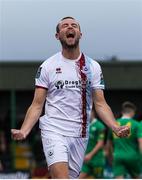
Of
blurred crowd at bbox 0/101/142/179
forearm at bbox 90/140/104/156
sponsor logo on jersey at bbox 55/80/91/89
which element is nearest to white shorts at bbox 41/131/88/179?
sponsor logo on jersey at bbox 55/80/91/89

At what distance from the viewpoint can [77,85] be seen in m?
8.34

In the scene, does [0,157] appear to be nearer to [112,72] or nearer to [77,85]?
[112,72]

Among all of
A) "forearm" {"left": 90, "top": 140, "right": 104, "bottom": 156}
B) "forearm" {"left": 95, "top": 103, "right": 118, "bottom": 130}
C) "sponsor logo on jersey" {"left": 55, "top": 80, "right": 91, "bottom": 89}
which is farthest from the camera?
"forearm" {"left": 90, "top": 140, "right": 104, "bottom": 156}

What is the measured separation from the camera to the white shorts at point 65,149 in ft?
27.0

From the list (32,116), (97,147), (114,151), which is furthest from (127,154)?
(32,116)

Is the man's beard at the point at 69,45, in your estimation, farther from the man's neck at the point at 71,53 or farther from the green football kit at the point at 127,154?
the green football kit at the point at 127,154

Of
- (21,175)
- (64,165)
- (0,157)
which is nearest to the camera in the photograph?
(64,165)

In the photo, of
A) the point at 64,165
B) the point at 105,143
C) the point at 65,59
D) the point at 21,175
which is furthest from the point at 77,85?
the point at 21,175

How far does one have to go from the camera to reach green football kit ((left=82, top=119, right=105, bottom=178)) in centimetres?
1506

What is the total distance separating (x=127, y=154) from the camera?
1344 cm

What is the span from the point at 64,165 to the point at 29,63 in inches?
726

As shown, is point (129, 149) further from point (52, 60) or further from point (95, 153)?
point (52, 60)

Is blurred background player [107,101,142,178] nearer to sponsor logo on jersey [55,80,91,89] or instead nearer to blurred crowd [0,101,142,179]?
blurred crowd [0,101,142,179]

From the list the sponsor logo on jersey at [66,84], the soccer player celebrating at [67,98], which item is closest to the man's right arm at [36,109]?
the soccer player celebrating at [67,98]
